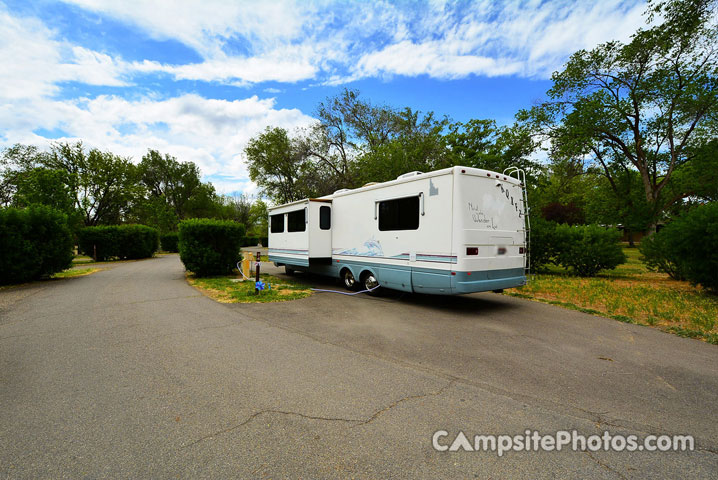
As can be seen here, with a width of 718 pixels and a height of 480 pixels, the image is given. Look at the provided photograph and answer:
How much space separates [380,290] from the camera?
9281 millimetres

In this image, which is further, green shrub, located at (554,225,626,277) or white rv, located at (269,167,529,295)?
green shrub, located at (554,225,626,277)

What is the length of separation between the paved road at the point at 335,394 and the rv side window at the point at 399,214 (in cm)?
223

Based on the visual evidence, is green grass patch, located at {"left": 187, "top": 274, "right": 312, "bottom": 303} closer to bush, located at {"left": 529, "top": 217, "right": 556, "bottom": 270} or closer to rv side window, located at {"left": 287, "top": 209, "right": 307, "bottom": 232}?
rv side window, located at {"left": 287, "top": 209, "right": 307, "bottom": 232}

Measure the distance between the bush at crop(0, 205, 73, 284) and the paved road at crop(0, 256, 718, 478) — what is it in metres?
6.67

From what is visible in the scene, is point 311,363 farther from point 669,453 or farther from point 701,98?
point 701,98

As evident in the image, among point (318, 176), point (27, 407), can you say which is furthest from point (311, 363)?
point (318, 176)

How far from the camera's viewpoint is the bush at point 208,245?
1233 cm

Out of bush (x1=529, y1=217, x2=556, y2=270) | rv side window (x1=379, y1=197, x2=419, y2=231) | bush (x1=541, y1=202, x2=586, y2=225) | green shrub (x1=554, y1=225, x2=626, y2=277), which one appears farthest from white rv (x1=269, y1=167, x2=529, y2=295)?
→ bush (x1=541, y1=202, x2=586, y2=225)

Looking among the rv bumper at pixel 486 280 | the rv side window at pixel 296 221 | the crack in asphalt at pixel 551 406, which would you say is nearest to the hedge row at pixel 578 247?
the rv bumper at pixel 486 280

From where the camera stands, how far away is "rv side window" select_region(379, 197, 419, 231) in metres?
7.40

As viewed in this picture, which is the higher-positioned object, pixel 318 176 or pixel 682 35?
pixel 682 35

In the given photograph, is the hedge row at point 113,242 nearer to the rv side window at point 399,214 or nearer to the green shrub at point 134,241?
the green shrub at point 134,241

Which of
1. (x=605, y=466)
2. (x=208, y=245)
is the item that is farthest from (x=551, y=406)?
(x=208, y=245)

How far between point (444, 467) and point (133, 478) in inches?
78.7
